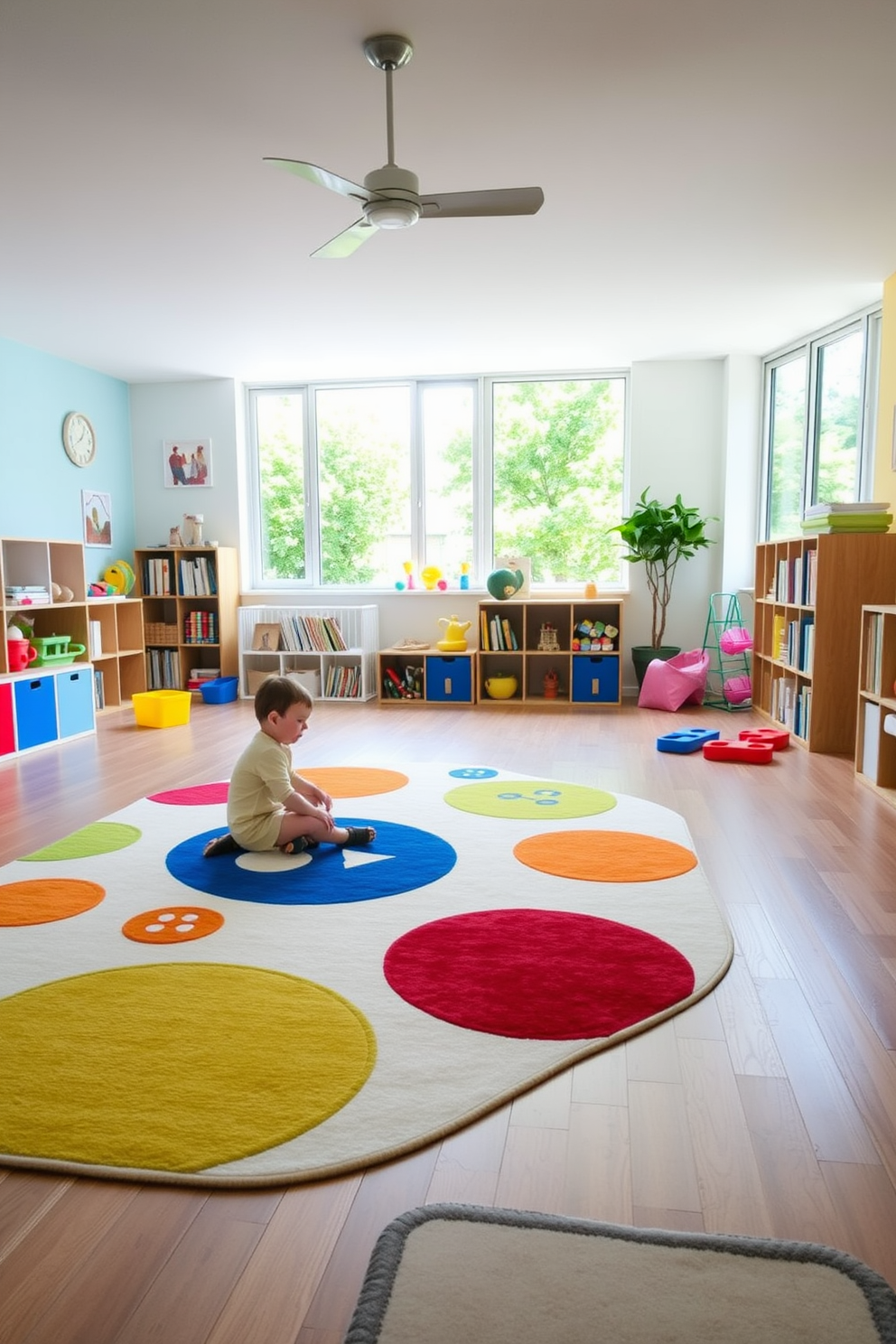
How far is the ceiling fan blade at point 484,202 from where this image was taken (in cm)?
304

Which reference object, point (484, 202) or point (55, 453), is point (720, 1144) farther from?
point (55, 453)

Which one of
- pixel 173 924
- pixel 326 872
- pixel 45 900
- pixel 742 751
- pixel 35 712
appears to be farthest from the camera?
pixel 35 712

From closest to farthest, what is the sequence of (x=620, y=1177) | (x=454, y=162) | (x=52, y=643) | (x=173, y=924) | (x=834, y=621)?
(x=620, y=1177) → (x=173, y=924) → (x=454, y=162) → (x=834, y=621) → (x=52, y=643)

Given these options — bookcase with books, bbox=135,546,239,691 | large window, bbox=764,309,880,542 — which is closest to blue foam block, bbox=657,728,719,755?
large window, bbox=764,309,880,542

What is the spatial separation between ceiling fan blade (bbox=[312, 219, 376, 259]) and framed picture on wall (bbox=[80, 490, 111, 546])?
13.0ft

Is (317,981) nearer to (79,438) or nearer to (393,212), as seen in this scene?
(393,212)

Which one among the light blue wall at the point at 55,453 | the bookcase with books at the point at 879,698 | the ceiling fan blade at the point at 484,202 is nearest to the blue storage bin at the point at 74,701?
the light blue wall at the point at 55,453

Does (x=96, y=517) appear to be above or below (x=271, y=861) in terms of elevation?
above

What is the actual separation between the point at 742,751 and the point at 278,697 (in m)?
2.68

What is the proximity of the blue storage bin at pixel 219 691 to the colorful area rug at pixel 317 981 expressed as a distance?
3622mm

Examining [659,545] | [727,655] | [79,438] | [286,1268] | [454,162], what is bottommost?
[286,1268]

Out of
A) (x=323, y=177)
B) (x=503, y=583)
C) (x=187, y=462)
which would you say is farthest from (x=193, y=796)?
(x=187, y=462)

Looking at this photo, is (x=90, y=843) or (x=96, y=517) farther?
(x=96, y=517)

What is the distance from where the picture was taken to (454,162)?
3576mm
